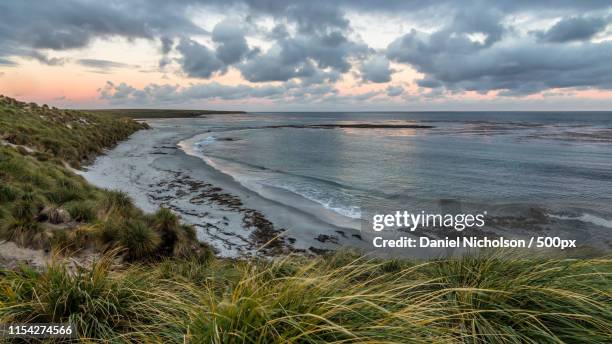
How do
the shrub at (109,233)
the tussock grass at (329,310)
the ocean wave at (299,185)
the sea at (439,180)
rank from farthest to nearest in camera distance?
the sea at (439,180)
the ocean wave at (299,185)
the shrub at (109,233)
the tussock grass at (329,310)

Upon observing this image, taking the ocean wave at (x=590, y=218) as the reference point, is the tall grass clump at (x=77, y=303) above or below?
above

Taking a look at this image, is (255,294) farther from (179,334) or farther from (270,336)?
(179,334)

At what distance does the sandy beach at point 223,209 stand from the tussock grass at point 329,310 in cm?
459

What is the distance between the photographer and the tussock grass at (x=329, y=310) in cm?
267

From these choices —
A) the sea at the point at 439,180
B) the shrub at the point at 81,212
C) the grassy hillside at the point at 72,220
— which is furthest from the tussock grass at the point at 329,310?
the sea at the point at 439,180

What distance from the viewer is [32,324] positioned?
131 inches

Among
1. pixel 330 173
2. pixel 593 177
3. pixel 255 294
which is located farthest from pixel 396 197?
pixel 255 294

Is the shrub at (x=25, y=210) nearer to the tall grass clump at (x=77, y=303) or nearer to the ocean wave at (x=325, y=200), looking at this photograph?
the tall grass clump at (x=77, y=303)

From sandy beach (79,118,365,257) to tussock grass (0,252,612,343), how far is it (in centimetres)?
459

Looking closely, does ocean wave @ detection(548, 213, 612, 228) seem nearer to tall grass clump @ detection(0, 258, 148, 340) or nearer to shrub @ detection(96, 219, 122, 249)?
shrub @ detection(96, 219, 122, 249)

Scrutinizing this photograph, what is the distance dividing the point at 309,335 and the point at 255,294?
660 millimetres

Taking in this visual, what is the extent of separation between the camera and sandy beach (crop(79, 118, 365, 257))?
12641 mm

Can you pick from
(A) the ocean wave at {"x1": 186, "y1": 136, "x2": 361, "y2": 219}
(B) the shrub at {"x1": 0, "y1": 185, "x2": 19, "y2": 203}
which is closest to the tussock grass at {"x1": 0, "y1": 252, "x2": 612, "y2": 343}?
(B) the shrub at {"x1": 0, "y1": 185, "x2": 19, "y2": 203}

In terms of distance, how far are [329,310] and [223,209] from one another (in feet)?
46.5
